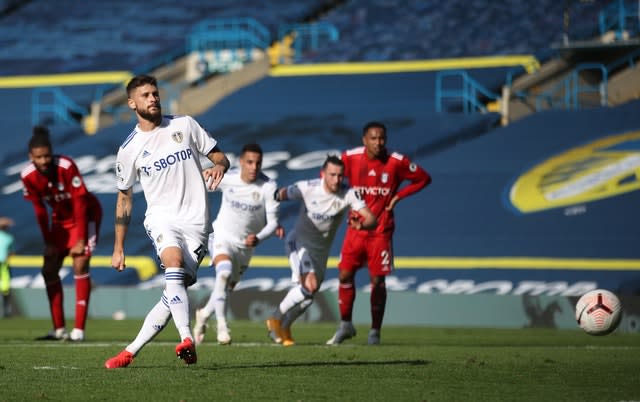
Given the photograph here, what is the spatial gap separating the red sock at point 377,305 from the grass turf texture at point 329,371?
297 millimetres

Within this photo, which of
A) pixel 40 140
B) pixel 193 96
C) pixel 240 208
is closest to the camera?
Result: pixel 40 140

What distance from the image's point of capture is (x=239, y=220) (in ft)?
48.7

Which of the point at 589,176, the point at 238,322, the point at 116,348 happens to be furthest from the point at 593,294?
the point at 589,176

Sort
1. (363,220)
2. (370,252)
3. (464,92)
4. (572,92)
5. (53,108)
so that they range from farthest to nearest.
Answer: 1. (53,108)
2. (572,92)
3. (464,92)
4. (370,252)
5. (363,220)

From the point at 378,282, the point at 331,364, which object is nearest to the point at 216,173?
the point at 331,364

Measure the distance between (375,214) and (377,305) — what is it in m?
1.11

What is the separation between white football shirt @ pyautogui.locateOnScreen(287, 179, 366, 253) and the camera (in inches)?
575

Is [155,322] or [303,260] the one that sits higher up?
[155,322]

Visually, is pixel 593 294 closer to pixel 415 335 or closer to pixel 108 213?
pixel 415 335

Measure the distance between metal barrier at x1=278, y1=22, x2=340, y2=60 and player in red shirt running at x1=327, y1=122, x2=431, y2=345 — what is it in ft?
60.3

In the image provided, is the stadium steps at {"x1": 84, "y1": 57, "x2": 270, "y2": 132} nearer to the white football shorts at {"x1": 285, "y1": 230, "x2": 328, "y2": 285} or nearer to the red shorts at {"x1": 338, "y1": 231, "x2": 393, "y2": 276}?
the white football shorts at {"x1": 285, "y1": 230, "x2": 328, "y2": 285}

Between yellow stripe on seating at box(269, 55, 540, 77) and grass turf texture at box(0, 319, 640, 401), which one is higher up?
yellow stripe on seating at box(269, 55, 540, 77)

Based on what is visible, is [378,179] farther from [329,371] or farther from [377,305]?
[329,371]

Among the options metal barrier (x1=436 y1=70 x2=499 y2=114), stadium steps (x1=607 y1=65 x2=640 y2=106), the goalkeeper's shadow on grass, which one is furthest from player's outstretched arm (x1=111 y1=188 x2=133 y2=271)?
stadium steps (x1=607 y1=65 x2=640 y2=106)
